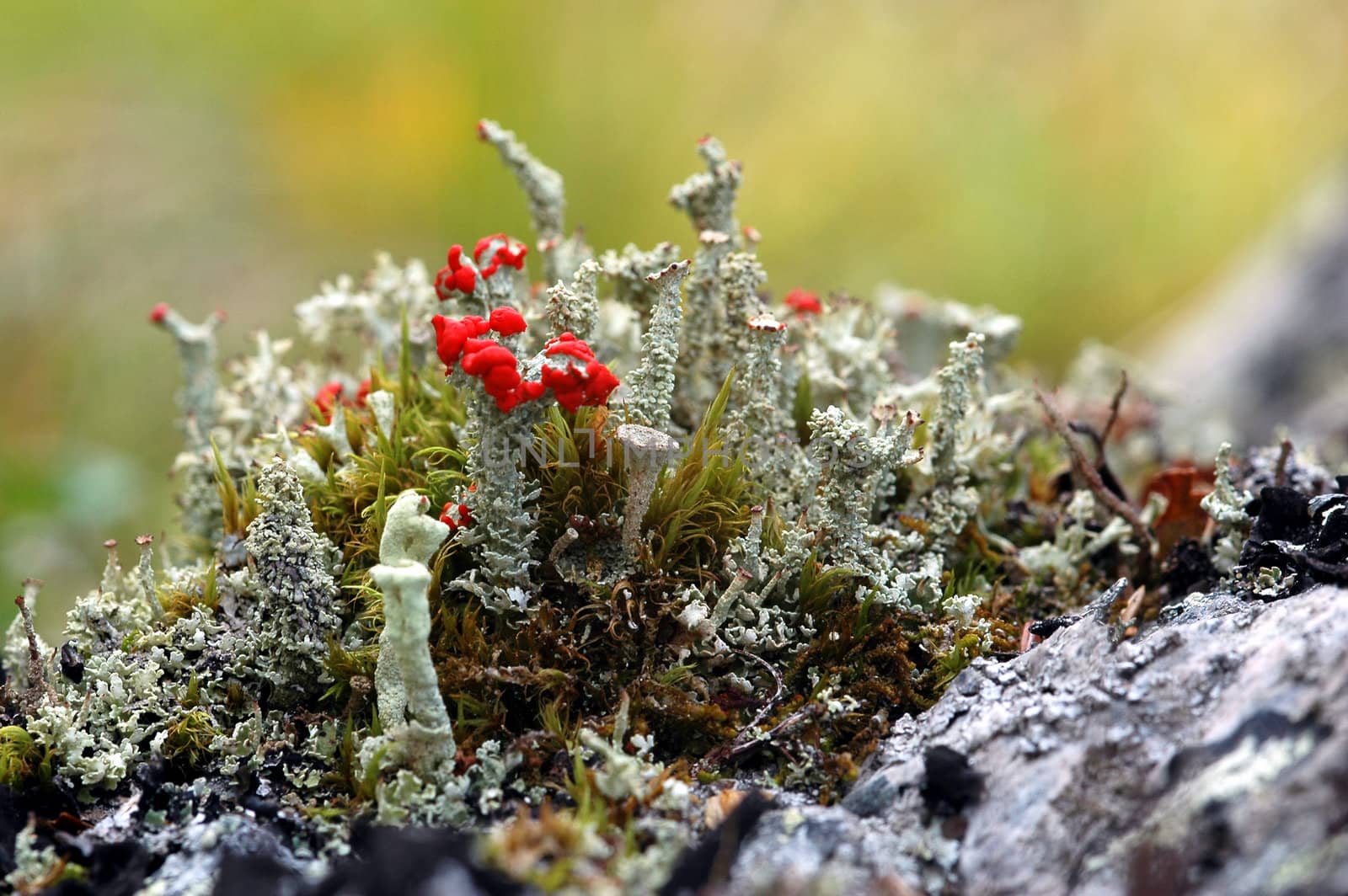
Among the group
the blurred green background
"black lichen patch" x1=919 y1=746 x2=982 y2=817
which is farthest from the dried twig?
the blurred green background

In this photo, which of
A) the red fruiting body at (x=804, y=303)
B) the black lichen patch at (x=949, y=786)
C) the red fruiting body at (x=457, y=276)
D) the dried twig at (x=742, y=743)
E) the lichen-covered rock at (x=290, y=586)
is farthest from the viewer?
the red fruiting body at (x=804, y=303)

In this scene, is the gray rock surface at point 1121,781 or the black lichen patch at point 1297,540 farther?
the black lichen patch at point 1297,540

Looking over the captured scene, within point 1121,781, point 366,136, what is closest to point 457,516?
point 1121,781

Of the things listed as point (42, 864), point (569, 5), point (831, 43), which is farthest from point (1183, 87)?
point (42, 864)

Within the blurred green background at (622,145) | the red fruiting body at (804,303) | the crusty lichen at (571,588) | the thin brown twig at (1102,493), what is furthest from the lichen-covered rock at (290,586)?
the blurred green background at (622,145)

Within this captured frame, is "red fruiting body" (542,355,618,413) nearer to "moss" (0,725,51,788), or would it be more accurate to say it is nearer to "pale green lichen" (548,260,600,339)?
"pale green lichen" (548,260,600,339)

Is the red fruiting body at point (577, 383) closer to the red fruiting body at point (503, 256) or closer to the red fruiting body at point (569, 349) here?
the red fruiting body at point (569, 349)

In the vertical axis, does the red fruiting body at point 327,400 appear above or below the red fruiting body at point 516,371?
above
